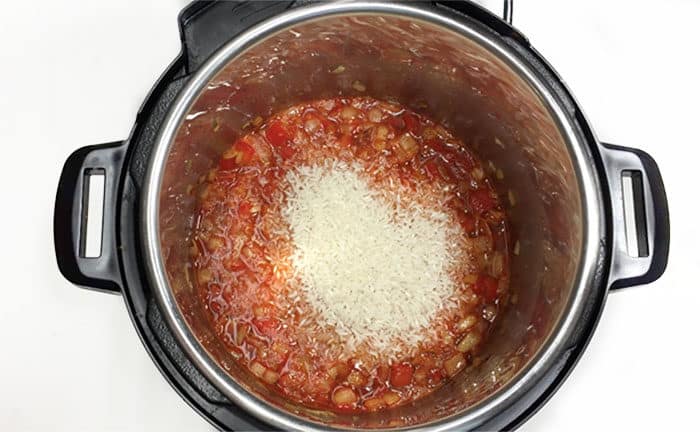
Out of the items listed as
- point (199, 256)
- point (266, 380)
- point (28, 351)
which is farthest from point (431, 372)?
point (28, 351)

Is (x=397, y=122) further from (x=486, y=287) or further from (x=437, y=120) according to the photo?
(x=486, y=287)

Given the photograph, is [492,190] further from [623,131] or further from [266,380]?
[266,380]

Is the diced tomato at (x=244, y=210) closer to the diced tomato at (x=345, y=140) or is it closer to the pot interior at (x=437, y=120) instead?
the pot interior at (x=437, y=120)

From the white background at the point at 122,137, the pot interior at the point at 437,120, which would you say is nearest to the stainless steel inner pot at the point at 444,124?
the pot interior at the point at 437,120

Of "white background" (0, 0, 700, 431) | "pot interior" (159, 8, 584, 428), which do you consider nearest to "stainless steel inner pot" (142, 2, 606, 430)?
"pot interior" (159, 8, 584, 428)

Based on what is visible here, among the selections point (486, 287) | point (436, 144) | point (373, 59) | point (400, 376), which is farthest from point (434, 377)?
point (373, 59)

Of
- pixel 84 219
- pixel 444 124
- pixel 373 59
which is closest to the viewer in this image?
pixel 84 219
